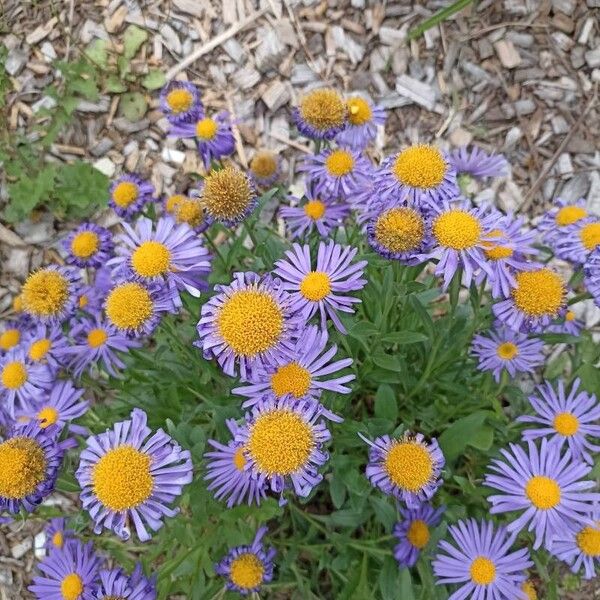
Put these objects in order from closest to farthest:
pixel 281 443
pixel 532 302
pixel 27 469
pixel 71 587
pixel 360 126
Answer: pixel 281 443 < pixel 27 469 < pixel 532 302 < pixel 71 587 < pixel 360 126

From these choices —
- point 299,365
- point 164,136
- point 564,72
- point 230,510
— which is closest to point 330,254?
point 299,365

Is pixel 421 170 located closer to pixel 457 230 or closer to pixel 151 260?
pixel 457 230

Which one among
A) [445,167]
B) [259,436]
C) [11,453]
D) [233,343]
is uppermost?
[445,167]

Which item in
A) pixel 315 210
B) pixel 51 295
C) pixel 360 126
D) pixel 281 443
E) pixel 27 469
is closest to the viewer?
pixel 281 443

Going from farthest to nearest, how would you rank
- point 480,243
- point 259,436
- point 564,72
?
point 564,72, point 480,243, point 259,436

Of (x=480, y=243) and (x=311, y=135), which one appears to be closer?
(x=480, y=243)

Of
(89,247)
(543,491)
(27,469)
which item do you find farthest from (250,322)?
(543,491)

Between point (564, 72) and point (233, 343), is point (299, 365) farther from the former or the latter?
point (564, 72)
